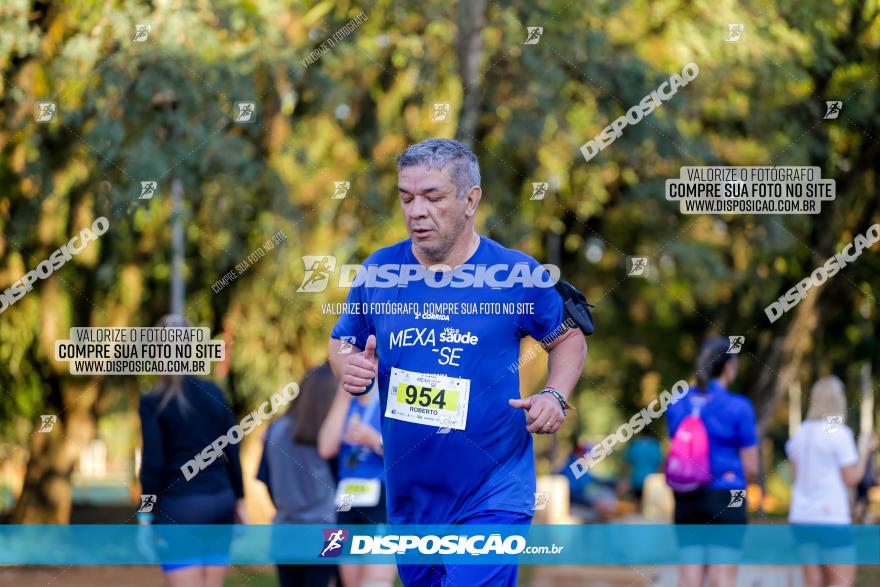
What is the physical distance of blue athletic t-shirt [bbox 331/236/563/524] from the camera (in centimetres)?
529

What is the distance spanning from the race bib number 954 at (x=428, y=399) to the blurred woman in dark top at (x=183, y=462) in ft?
7.21

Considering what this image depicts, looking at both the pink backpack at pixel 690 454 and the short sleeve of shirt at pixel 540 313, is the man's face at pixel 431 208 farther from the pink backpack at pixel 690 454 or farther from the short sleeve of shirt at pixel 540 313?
the pink backpack at pixel 690 454

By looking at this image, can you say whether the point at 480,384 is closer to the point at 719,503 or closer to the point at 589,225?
the point at 719,503

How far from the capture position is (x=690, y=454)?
883 centimetres

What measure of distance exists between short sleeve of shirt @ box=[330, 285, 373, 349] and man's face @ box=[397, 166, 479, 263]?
15.8 inches

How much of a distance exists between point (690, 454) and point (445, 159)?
163 inches

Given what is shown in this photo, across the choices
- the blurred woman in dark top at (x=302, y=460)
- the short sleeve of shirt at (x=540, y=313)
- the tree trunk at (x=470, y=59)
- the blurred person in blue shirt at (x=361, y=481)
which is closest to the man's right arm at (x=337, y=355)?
the short sleeve of shirt at (x=540, y=313)

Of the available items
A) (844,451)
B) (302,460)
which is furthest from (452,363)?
(844,451)

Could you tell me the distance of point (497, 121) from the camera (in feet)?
49.9

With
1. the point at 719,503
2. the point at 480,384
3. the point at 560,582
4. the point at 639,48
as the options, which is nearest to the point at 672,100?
the point at 639,48

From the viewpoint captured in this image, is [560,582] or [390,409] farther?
[560,582]

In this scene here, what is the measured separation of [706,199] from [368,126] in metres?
5.94

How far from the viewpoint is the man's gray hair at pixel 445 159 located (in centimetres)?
532

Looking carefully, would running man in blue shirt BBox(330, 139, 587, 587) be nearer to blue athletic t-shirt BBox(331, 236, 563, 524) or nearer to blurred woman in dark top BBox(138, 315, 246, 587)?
blue athletic t-shirt BBox(331, 236, 563, 524)
